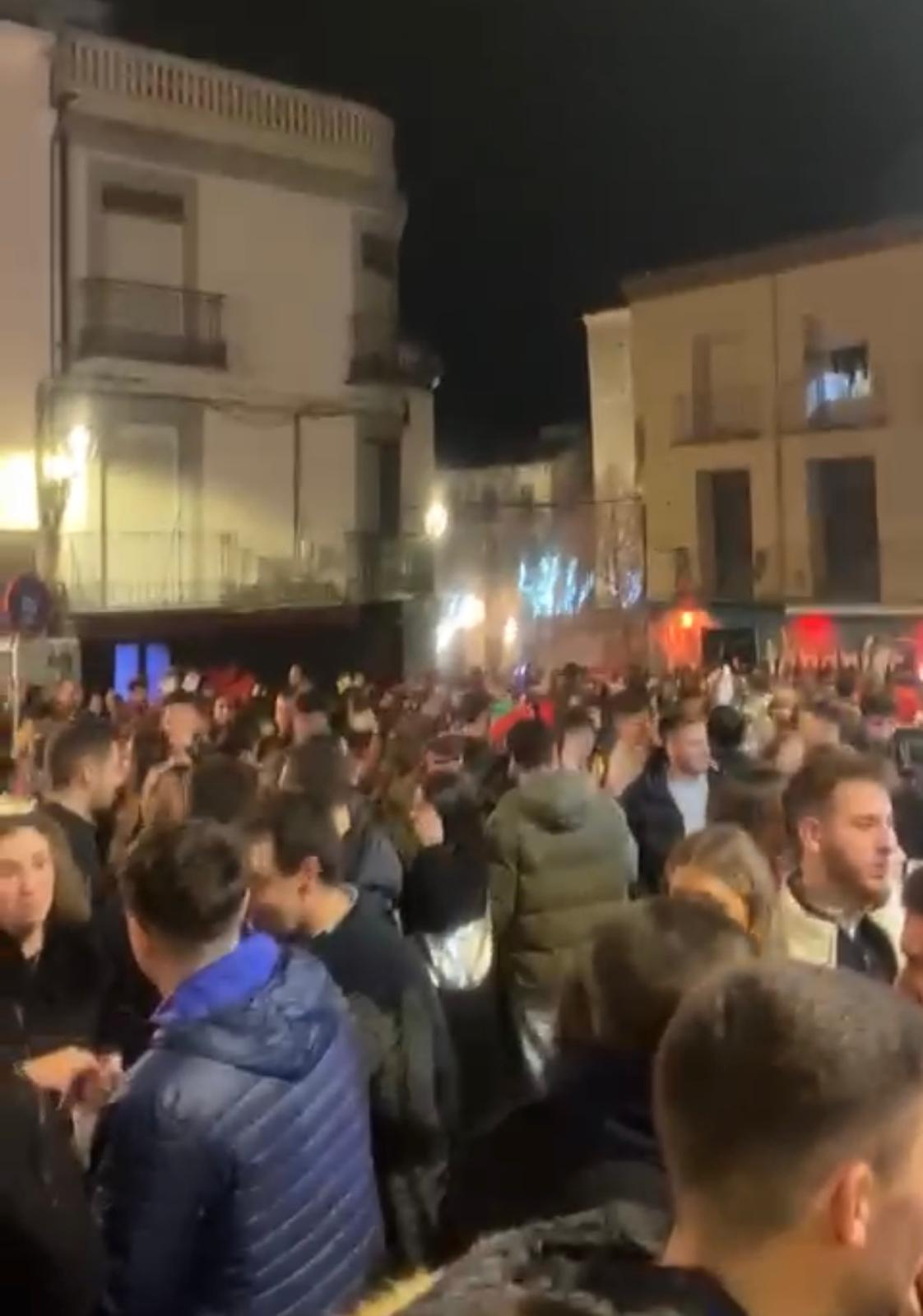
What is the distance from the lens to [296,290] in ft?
82.9

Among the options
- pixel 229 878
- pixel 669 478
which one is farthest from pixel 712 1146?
pixel 669 478

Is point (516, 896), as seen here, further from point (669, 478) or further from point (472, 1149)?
point (669, 478)

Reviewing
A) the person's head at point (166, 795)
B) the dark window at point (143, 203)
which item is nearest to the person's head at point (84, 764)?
the person's head at point (166, 795)

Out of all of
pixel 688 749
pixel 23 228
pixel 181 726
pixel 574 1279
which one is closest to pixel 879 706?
pixel 688 749

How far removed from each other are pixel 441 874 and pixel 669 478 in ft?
93.6

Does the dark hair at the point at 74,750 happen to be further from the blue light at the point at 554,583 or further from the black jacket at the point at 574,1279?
the blue light at the point at 554,583

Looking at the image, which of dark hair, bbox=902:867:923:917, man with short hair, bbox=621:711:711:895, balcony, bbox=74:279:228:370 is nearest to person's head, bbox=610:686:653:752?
man with short hair, bbox=621:711:711:895

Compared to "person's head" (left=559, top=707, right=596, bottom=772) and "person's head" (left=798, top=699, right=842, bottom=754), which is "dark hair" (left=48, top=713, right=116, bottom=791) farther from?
"person's head" (left=798, top=699, right=842, bottom=754)

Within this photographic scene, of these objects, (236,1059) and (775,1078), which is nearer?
(775,1078)

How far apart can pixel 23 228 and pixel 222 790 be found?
59.4 ft

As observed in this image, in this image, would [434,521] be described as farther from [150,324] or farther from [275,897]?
[275,897]

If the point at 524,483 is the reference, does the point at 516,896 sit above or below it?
below

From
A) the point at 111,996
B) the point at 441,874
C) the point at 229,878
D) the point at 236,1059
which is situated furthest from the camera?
the point at 441,874

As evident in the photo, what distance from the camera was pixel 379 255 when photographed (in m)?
26.4
